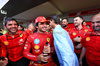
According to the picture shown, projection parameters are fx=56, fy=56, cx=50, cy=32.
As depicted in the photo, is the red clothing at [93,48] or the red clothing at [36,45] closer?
the red clothing at [93,48]

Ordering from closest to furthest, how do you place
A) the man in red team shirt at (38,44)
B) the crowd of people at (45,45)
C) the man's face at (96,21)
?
Answer: the man's face at (96,21), the crowd of people at (45,45), the man in red team shirt at (38,44)

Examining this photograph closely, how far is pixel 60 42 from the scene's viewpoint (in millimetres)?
739

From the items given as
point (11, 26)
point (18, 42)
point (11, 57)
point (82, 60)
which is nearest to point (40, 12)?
point (11, 26)

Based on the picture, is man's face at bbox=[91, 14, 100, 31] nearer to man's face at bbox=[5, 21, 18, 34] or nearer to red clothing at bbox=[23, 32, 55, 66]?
red clothing at bbox=[23, 32, 55, 66]

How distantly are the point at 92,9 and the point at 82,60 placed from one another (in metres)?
1.07

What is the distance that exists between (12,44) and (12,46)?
4 centimetres

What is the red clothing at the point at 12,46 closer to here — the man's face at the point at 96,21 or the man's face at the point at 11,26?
the man's face at the point at 11,26

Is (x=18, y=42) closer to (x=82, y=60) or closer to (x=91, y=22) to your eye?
(x=91, y=22)

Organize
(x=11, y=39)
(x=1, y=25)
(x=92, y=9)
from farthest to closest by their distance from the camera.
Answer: (x=11, y=39) < (x=1, y=25) < (x=92, y=9)

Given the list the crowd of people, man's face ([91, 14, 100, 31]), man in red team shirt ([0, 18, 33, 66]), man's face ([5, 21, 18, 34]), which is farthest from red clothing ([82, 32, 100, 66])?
man's face ([5, 21, 18, 34])

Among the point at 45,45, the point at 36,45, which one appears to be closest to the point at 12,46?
the point at 36,45

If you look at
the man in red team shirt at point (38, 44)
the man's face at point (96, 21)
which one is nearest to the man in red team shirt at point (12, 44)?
the man in red team shirt at point (38, 44)

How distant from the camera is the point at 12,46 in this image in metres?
1.04

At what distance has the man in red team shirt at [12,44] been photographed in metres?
1.02
